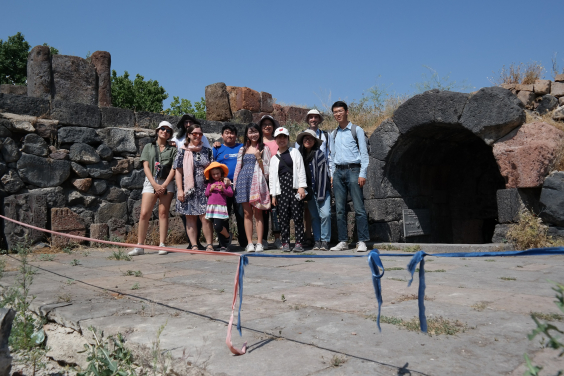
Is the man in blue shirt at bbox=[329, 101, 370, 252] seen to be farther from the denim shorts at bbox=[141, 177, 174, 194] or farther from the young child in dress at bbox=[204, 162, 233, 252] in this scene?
the denim shorts at bbox=[141, 177, 174, 194]

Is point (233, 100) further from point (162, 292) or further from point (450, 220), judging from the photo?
point (162, 292)

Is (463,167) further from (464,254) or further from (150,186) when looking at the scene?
(464,254)

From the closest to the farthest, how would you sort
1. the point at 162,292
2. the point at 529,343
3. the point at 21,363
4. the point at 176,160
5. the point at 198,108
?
1. the point at 529,343
2. the point at 21,363
3. the point at 162,292
4. the point at 176,160
5. the point at 198,108

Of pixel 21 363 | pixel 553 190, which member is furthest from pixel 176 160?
pixel 553 190

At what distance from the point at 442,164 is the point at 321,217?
353 cm

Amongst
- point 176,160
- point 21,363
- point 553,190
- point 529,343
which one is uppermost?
point 176,160

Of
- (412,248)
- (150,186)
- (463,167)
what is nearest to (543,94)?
(463,167)

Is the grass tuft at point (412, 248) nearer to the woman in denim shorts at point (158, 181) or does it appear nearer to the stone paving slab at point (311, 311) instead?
the stone paving slab at point (311, 311)

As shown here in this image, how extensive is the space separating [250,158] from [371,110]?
3977 mm

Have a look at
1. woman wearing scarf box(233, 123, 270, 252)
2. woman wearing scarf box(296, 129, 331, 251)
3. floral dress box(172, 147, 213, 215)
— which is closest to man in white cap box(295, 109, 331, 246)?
woman wearing scarf box(296, 129, 331, 251)

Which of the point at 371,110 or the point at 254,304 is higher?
the point at 371,110

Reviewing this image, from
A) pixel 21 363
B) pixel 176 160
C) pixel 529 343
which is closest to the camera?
pixel 529 343

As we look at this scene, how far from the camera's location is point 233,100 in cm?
1033

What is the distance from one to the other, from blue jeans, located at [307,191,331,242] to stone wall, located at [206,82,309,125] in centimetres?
366
